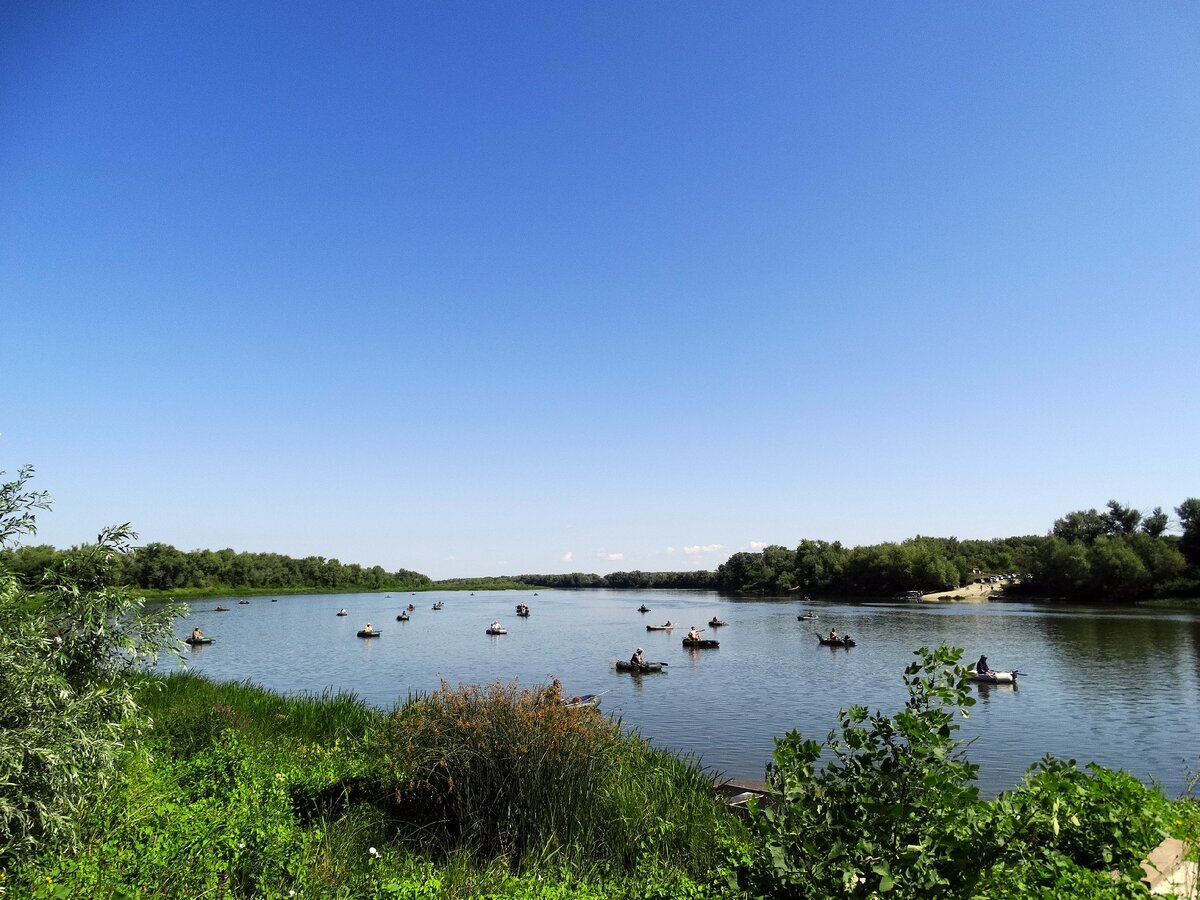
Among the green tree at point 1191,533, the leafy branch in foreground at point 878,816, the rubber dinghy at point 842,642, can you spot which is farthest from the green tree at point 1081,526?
the leafy branch in foreground at point 878,816

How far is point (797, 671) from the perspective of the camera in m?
42.1

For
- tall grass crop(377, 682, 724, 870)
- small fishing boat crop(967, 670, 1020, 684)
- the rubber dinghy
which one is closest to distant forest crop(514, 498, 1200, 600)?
the rubber dinghy

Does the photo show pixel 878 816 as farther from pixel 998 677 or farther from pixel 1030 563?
pixel 1030 563

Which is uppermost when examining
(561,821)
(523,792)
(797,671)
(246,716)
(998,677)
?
(523,792)

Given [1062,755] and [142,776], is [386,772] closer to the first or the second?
[142,776]

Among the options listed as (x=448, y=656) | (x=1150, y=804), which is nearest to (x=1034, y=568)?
(x=448, y=656)

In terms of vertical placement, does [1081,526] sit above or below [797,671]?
above

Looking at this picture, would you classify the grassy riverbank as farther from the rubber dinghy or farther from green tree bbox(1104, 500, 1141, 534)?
green tree bbox(1104, 500, 1141, 534)

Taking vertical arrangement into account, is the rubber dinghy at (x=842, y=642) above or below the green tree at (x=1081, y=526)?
below

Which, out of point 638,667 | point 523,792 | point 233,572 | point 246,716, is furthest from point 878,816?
point 233,572

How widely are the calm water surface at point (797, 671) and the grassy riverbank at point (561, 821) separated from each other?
5.74m

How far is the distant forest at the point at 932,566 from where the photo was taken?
8844cm

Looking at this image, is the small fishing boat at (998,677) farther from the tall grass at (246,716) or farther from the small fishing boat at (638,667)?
the tall grass at (246,716)

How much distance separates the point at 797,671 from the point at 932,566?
95.1 meters
